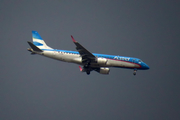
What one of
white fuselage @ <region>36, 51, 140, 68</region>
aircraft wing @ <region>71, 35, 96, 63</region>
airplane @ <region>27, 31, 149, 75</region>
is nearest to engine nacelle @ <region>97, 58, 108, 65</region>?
airplane @ <region>27, 31, 149, 75</region>

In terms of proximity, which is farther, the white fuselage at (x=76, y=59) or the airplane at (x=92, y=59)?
the white fuselage at (x=76, y=59)

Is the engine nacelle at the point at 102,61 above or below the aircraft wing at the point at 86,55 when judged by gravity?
below

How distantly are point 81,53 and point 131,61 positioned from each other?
11402 mm

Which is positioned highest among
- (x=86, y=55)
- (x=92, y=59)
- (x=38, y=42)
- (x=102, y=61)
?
(x=38, y=42)

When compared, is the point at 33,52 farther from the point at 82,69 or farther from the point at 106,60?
the point at 106,60

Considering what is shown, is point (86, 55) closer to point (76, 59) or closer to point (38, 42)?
point (76, 59)

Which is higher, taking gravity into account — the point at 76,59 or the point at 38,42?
the point at 38,42

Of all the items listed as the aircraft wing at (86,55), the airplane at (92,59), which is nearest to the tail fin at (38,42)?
the airplane at (92,59)

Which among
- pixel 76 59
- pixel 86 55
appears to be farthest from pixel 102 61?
pixel 76 59

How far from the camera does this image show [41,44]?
56719 millimetres

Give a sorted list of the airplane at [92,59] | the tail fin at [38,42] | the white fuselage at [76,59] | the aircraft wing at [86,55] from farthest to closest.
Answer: the tail fin at [38,42] < the white fuselage at [76,59] < the airplane at [92,59] < the aircraft wing at [86,55]

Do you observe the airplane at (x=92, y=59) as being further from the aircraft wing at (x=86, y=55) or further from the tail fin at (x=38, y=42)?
the tail fin at (x=38, y=42)

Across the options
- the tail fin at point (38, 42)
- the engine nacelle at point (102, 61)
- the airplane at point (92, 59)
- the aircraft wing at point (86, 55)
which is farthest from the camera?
the tail fin at point (38, 42)

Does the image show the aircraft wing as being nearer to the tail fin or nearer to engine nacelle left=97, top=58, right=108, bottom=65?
engine nacelle left=97, top=58, right=108, bottom=65
